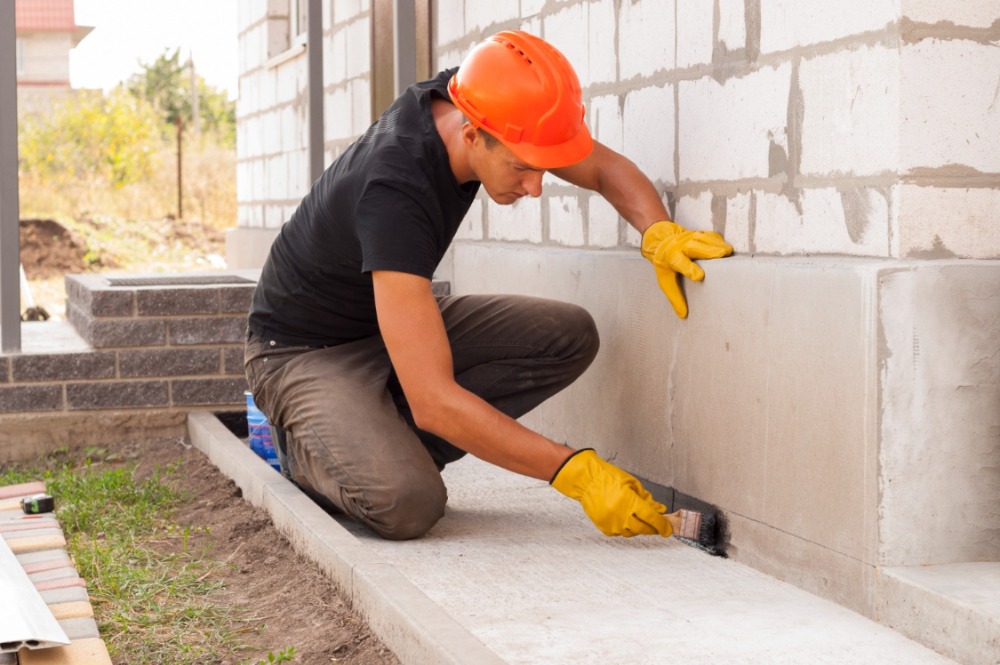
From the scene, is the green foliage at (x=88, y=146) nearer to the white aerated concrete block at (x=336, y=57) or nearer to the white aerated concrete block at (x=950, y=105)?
the white aerated concrete block at (x=336, y=57)

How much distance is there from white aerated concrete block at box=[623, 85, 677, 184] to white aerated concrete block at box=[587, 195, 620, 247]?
202mm

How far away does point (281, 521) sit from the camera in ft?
12.6

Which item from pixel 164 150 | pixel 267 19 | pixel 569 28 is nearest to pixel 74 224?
pixel 164 150

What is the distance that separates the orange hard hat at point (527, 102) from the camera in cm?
319

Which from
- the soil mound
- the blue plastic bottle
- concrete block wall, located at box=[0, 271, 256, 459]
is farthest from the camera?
the soil mound

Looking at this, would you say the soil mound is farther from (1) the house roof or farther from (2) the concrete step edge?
(1) the house roof

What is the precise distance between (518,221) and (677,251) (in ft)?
5.38

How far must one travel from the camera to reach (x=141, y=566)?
145 inches

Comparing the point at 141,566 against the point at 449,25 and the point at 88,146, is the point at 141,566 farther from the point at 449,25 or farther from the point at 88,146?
the point at 88,146

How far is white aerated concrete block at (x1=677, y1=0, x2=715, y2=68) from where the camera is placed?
3.47 m

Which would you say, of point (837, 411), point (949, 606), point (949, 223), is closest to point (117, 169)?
point (837, 411)

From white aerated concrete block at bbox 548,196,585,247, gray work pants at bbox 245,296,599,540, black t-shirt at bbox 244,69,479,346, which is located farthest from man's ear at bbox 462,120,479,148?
white aerated concrete block at bbox 548,196,585,247

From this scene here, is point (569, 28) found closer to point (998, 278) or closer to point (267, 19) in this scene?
point (998, 278)

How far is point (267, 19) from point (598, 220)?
6345mm
